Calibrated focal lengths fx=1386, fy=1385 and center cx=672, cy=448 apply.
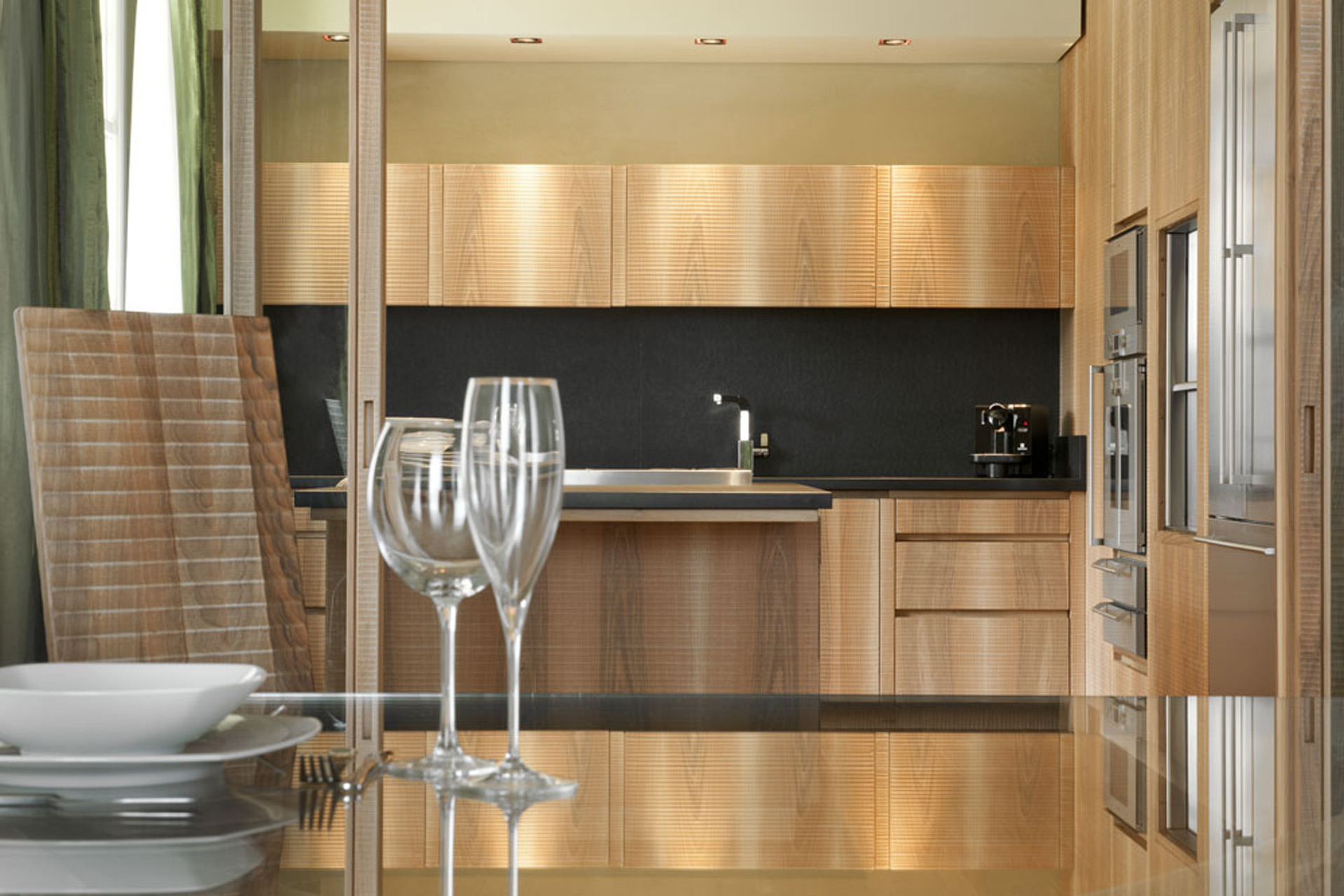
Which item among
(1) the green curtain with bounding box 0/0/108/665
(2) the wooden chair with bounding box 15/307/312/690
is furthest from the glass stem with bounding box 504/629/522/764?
(1) the green curtain with bounding box 0/0/108/665

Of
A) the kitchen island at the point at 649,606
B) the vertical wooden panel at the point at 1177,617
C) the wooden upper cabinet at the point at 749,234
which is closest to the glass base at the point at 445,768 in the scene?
the kitchen island at the point at 649,606

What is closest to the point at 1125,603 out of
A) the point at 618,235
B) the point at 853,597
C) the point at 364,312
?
the point at 853,597

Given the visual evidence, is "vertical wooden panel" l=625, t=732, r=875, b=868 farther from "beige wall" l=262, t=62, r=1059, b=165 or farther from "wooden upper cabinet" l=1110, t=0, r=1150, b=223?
"beige wall" l=262, t=62, r=1059, b=165

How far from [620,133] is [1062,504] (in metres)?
2.30

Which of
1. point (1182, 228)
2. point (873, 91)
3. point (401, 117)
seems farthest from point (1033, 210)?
point (401, 117)

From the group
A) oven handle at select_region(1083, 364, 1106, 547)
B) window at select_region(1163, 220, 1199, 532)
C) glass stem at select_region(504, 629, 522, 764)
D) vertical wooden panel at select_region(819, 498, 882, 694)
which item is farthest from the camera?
vertical wooden panel at select_region(819, 498, 882, 694)

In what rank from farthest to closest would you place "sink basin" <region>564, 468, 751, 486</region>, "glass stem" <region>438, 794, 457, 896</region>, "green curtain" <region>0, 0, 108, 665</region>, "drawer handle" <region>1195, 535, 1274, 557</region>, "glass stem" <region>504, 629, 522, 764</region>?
"sink basin" <region>564, 468, 751, 486</region>
"drawer handle" <region>1195, 535, 1274, 557</region>
"green curtain" <region>0, 0, 108, 665</region>
"glass stem" <region>504, 629, 522, 764</region>
"glass stem" <region>438, 794, 457, 896</region>

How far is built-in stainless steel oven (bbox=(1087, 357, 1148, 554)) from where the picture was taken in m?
4.27

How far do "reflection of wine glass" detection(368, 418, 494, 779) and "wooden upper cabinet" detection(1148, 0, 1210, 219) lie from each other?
3.28m

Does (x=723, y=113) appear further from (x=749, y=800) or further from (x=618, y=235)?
(x=749, y=800)

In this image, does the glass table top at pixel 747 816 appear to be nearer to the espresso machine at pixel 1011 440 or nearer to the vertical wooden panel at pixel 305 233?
the vertical wooden panel at pixel 305 233

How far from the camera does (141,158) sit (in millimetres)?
2668

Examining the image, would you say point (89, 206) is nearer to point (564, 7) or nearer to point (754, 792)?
point (754, 792)

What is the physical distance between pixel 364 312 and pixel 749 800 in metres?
2.24
